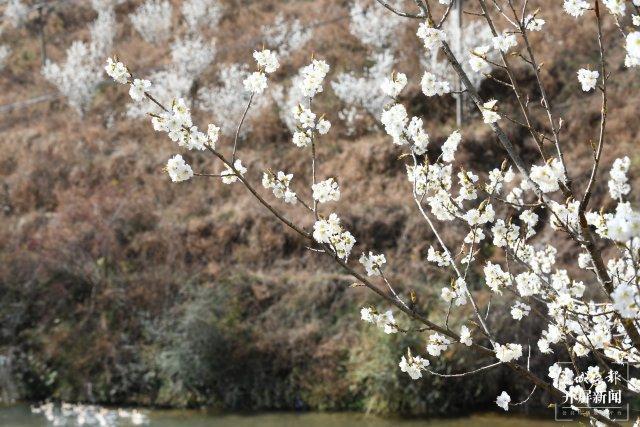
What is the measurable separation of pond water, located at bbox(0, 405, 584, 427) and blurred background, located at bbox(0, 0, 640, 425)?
232 mm

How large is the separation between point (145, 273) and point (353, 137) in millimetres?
5753

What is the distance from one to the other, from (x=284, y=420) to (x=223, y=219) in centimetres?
501

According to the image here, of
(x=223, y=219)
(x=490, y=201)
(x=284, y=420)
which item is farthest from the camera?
(x=223, y=219)

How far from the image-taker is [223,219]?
13367 mm

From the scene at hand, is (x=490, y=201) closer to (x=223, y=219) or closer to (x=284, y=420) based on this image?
(x=284, y=420)

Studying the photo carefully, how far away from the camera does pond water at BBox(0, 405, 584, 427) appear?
8718 mm

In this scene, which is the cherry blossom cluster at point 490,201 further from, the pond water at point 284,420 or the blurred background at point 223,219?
the blurred background at point 223,219

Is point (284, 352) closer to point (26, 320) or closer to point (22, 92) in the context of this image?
point (26, 320)

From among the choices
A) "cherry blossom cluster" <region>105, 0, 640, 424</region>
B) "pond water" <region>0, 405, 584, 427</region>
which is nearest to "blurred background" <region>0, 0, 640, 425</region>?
"pond water" <region>0, 405, 584, 427</region>

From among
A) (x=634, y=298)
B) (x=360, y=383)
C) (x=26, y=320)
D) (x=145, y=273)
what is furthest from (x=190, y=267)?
(x=634, y=298)

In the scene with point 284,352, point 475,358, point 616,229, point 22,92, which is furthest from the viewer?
point 22,92

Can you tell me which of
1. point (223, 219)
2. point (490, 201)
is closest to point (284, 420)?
point (223, 219)

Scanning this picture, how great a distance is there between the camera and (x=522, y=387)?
913 cm

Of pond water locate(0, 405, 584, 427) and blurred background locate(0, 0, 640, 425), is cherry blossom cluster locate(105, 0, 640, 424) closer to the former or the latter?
pond water locate(0, 405, 584, 427)
